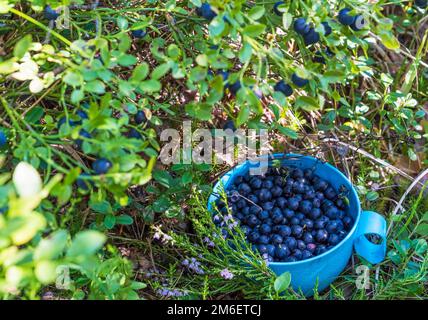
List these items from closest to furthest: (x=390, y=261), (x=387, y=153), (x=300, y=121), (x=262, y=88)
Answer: (x=262, y=88) < (x=390, y=261) < (x=300, y=121) < (x=387, y=153)

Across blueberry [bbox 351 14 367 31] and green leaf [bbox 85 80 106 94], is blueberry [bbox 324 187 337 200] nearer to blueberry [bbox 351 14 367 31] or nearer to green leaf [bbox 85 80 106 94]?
blueberry [bbox 351 14 367 31]

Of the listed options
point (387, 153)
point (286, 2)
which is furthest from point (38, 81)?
point (387, 153)

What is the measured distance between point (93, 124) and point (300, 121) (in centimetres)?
97

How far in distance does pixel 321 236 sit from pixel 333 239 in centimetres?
3

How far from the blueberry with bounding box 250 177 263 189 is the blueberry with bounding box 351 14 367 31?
2.01 feet

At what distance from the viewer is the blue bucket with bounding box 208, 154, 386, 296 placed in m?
1.63

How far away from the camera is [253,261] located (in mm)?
1563

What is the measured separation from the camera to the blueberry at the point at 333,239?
170 centimetres

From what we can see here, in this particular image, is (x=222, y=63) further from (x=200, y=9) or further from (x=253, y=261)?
(x=253, y=261)

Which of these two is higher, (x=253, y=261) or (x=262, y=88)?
(x=262, y=88)


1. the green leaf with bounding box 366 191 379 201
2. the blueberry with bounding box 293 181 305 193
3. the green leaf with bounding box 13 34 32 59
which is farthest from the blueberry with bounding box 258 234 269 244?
the green leaf with bounding box 13 34 32 59

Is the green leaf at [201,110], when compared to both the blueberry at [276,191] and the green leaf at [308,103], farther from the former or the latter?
the blueberry at [276,191]
